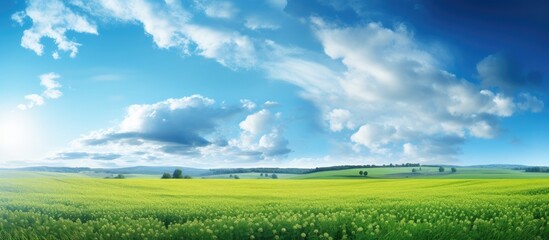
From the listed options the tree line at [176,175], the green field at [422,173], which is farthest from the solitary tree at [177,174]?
the green field at [422,173]

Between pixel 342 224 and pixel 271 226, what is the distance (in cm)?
155

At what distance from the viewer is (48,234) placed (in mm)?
10133

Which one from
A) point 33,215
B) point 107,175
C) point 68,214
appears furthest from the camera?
point 107,175

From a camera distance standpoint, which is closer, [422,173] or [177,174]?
[177,174]

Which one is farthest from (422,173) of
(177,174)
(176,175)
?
(176,175)

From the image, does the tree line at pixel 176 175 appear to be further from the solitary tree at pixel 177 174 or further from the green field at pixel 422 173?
the green field at pixel 422 173

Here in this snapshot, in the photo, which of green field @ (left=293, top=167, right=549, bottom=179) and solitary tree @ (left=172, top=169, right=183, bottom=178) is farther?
solitary tree @ (left=172, top=169, right=183, bottom=178)

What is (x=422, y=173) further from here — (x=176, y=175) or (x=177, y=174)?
(x=176, y=175)

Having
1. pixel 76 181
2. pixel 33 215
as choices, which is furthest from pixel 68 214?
pixel 76 181

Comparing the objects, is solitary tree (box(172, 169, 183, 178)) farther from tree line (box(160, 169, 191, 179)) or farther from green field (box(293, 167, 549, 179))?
green field (box(293, 167, 549, 179))

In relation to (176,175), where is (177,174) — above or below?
above

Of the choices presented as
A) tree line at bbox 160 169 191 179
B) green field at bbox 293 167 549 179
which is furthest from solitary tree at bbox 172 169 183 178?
green field at bbox 293 167 549 179

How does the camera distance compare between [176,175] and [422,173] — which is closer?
[176,175]

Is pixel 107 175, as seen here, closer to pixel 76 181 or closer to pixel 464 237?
pixel 76 181
